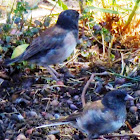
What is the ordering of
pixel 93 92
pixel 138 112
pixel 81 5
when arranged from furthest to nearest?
pixel 81 5 < pixel 93 92 < pixel 138 112

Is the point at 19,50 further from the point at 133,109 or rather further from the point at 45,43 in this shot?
the point at 133,109

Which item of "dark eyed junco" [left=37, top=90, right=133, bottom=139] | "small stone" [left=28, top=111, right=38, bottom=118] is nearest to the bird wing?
"small stone" [left=28, top=111, right=38, bottom=118]

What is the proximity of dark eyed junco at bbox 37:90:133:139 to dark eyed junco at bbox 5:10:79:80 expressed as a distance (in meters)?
1.03

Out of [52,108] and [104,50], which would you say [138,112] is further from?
[104,50]

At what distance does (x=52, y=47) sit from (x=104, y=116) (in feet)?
4.25

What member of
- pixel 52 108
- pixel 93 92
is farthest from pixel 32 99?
pixel 93 92

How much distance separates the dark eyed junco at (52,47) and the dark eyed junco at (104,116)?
40.5 inches

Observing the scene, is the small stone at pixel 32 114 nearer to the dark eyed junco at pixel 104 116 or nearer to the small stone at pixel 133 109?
the dark eyed junco at pixel 104 116

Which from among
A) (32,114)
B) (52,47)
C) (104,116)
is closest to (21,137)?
(32,114)

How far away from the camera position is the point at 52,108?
3871mm

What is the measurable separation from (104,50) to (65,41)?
616 millimetres

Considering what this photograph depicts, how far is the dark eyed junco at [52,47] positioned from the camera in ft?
14.0

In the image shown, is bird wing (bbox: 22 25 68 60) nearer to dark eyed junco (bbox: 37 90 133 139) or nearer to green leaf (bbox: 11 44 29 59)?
green leaf (bbox: 11 44 29 59)

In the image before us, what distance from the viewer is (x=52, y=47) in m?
4.31
